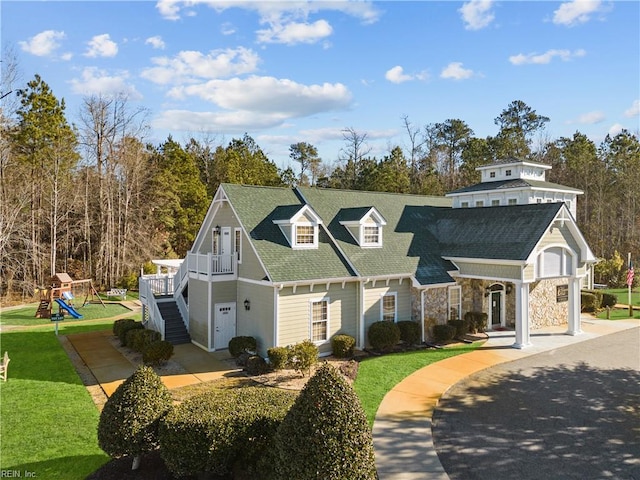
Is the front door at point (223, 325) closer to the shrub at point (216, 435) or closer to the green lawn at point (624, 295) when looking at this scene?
the shrub at point (216, 435)

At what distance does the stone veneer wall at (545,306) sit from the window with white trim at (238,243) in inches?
609

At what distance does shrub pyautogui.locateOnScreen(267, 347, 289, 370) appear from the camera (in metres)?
15.8

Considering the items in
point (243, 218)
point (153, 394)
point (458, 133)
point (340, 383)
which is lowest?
point (153, 394)

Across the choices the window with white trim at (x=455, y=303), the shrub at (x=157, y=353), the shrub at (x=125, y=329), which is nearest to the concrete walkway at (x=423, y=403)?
the window with white trim at (x=455, y=303)

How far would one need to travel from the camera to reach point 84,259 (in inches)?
1599

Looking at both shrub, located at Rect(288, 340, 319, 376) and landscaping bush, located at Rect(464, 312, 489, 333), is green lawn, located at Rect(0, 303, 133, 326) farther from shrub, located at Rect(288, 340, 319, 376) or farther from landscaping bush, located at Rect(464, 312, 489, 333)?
landscaping bush, located at Rect(464, 312, 489, 333)

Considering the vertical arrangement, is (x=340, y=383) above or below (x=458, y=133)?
below

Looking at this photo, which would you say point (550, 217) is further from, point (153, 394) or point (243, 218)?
point (153, 394)

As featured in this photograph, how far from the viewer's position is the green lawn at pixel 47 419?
914 cm

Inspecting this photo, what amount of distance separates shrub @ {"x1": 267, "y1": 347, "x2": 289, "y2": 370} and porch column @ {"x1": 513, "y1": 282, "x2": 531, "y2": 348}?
10.7 m

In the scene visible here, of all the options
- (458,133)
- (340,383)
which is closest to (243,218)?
(340,383)

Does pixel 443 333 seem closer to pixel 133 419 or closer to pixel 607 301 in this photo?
pixel 133 419

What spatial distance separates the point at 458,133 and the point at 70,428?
2496 inches

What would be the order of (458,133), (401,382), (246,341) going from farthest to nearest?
(458,133) < (246,341) < (401,382)
